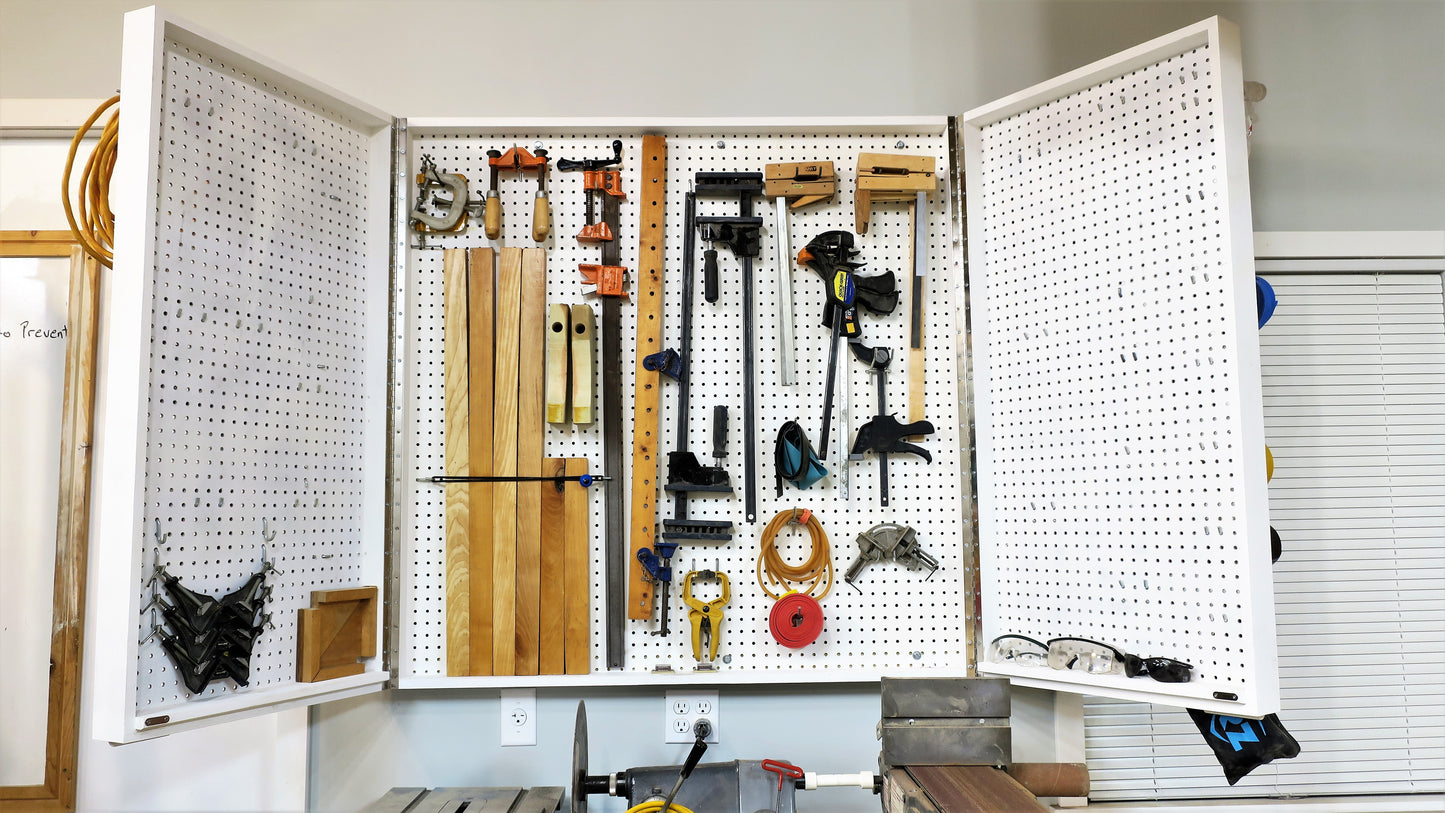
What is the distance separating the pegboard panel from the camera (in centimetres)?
184

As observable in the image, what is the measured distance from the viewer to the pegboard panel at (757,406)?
6.04ft

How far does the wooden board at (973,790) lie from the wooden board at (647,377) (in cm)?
75

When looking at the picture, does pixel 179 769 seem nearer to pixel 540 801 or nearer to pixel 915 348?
pixel 540 801

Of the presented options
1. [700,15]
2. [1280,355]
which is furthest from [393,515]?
[1280,355]

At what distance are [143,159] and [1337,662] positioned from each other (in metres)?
3.10

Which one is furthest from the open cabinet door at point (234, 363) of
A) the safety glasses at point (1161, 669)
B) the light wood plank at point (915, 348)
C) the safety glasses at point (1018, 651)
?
the safety glasses at point (1161, 669)

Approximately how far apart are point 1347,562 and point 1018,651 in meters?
1.11

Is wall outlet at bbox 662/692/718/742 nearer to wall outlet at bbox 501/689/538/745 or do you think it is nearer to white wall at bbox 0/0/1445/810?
wall outlet at bbox 501/689/538/745

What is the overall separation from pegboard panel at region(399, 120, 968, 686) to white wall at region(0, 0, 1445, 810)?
0.61 feet

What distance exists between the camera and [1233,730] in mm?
1515

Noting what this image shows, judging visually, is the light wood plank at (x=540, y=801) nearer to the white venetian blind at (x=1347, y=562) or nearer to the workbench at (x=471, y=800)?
the workbench at (x=471, y=800)

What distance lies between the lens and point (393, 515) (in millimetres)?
1832

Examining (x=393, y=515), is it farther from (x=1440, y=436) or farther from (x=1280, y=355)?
(x=1440, y=436)

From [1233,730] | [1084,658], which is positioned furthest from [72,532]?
[1233,730]
